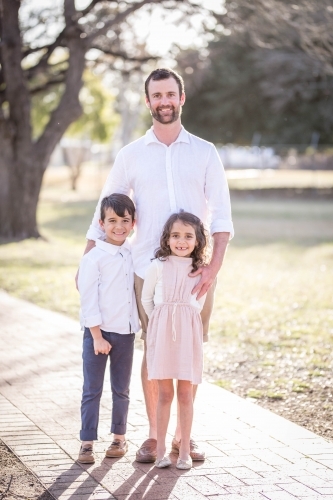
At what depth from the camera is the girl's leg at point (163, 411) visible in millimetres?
4617

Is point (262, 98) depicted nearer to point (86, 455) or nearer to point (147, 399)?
point (147, 399)

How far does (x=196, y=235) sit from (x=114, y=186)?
2.27ft

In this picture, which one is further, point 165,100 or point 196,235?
point 165,100

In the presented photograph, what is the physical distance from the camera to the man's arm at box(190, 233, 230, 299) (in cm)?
455

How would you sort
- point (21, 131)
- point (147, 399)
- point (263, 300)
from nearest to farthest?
1. point (147, 399)
2. point (263, 300)
3. point (21, 131)

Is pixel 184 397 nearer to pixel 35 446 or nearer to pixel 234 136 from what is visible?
pixel 35 446

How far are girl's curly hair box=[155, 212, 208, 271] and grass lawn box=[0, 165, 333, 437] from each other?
1.70 meters

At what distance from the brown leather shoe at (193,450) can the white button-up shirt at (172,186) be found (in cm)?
100

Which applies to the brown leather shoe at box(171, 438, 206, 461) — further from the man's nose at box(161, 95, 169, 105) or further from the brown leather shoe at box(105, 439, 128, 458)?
the man's nose at box(161, 95, 169, 105)

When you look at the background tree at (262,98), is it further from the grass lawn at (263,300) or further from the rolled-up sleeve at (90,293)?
the rolled-up sleeve at (90,293)

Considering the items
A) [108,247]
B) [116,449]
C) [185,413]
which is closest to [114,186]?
[108,247]

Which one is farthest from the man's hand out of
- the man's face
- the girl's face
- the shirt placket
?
the man's face

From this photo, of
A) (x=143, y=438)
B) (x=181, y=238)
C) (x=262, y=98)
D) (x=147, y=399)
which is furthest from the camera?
(x=262, y=98)

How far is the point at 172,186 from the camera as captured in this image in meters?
4.71
